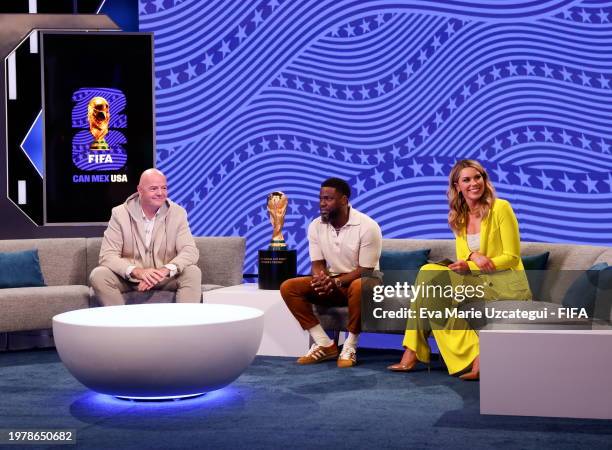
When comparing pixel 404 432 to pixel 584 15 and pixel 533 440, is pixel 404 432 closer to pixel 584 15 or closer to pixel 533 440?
pixel 533 440

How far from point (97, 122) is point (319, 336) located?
9.58 feet

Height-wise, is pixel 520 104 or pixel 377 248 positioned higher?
pixel 520 104

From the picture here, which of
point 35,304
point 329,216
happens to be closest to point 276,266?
point 329,216

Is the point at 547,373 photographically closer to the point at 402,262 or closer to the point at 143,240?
the point at 402,262

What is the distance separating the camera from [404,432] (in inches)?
127

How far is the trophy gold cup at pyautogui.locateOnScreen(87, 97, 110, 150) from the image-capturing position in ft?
21.8

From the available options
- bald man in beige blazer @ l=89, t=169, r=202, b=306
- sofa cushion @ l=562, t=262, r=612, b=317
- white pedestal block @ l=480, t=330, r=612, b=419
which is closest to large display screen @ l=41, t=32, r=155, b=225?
bald man in beige blazer @ l=89, t=169, r=202, b=306

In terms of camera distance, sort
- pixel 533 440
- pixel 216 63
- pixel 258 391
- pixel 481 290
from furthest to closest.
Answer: pixel 216 63 → pixel 481 290 → pixel 258 391 → pixel 533 440

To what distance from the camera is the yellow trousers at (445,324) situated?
435cm

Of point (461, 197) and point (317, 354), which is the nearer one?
point (461, 197)

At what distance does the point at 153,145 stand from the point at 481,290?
10.9 ft

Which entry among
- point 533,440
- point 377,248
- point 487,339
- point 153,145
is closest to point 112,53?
point 153,145

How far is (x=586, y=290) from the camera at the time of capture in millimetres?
4043

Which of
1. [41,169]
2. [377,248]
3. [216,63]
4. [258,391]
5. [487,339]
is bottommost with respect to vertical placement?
[258,391]
